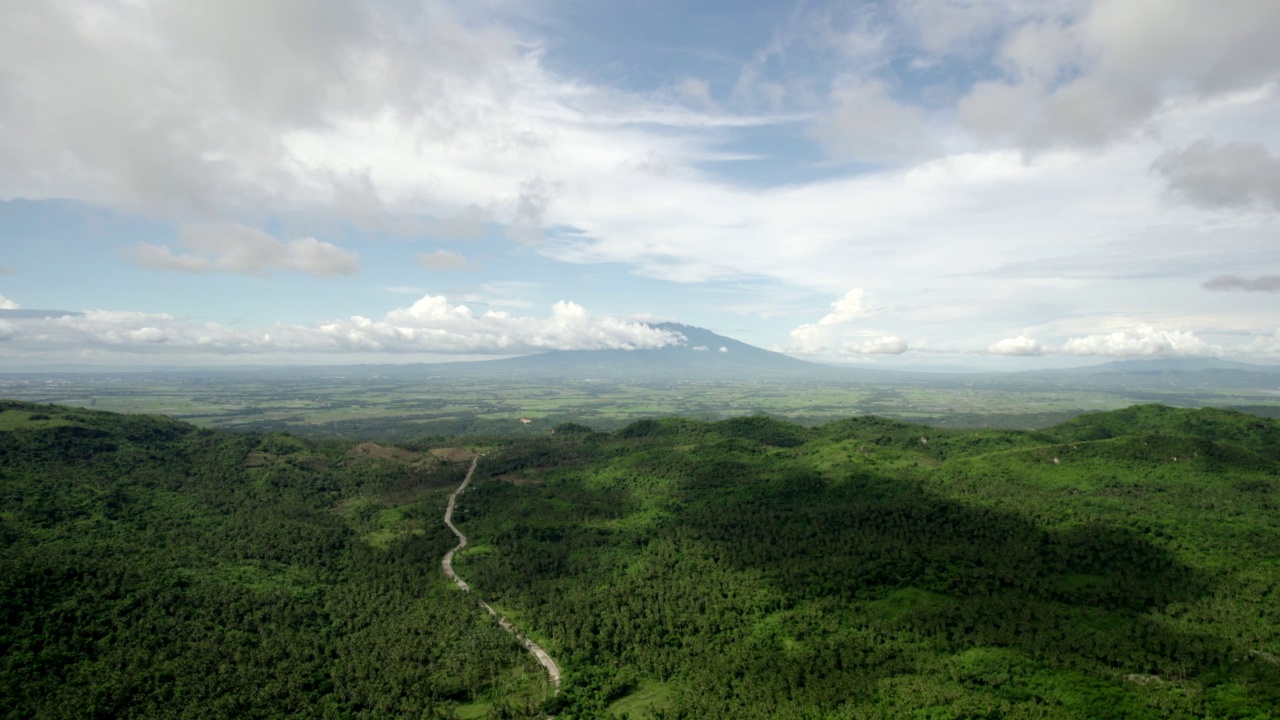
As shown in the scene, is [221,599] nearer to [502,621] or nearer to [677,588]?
[502,621]

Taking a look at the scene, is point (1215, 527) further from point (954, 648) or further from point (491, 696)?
point (491, 696)

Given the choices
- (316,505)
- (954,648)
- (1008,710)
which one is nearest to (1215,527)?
(954,648)

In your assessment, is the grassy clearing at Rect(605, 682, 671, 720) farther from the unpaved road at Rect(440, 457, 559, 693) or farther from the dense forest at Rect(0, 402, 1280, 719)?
the unpaved road at Rect(440, 457, 559, 693)

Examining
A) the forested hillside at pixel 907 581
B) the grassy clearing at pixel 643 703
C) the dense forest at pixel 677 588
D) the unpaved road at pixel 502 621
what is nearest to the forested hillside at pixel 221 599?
the dense forest at pixel 677 588

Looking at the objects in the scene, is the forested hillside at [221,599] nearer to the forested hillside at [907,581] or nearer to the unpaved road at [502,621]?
the unpaved road at [502,621]

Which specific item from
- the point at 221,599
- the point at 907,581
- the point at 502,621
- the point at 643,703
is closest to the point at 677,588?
the point at 643,703
